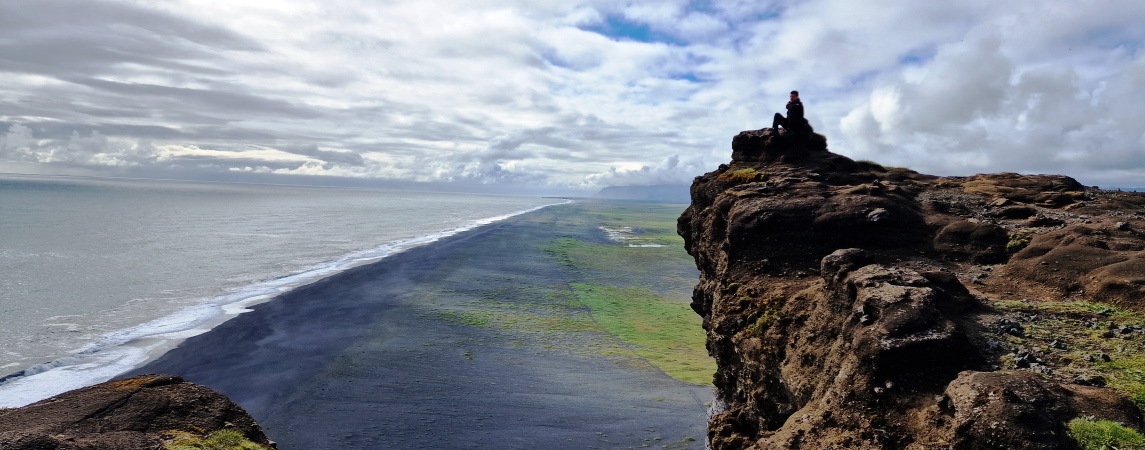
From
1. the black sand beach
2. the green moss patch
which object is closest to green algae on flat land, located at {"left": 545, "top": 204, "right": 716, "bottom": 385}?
the black sand beach

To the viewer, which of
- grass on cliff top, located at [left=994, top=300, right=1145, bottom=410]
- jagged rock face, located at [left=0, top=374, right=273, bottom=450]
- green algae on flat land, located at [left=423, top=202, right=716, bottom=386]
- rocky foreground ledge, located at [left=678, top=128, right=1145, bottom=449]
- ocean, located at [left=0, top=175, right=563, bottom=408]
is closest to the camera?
rocky foreground ledge, located at [left=678, top=128, right=1145, bottom=449]

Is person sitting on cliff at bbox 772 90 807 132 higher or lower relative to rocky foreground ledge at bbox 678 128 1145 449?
higher

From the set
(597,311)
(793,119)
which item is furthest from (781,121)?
(597,311)

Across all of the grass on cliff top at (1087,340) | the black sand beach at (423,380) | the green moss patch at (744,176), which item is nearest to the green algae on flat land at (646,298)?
the black sand beach at (423,380)

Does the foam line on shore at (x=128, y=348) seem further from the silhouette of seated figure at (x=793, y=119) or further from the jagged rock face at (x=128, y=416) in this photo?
the silhouette of seated figure at (x=793, y=119)

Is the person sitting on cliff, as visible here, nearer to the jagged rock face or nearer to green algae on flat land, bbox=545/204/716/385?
green algae on flat land, bbox=545/204/716/385
